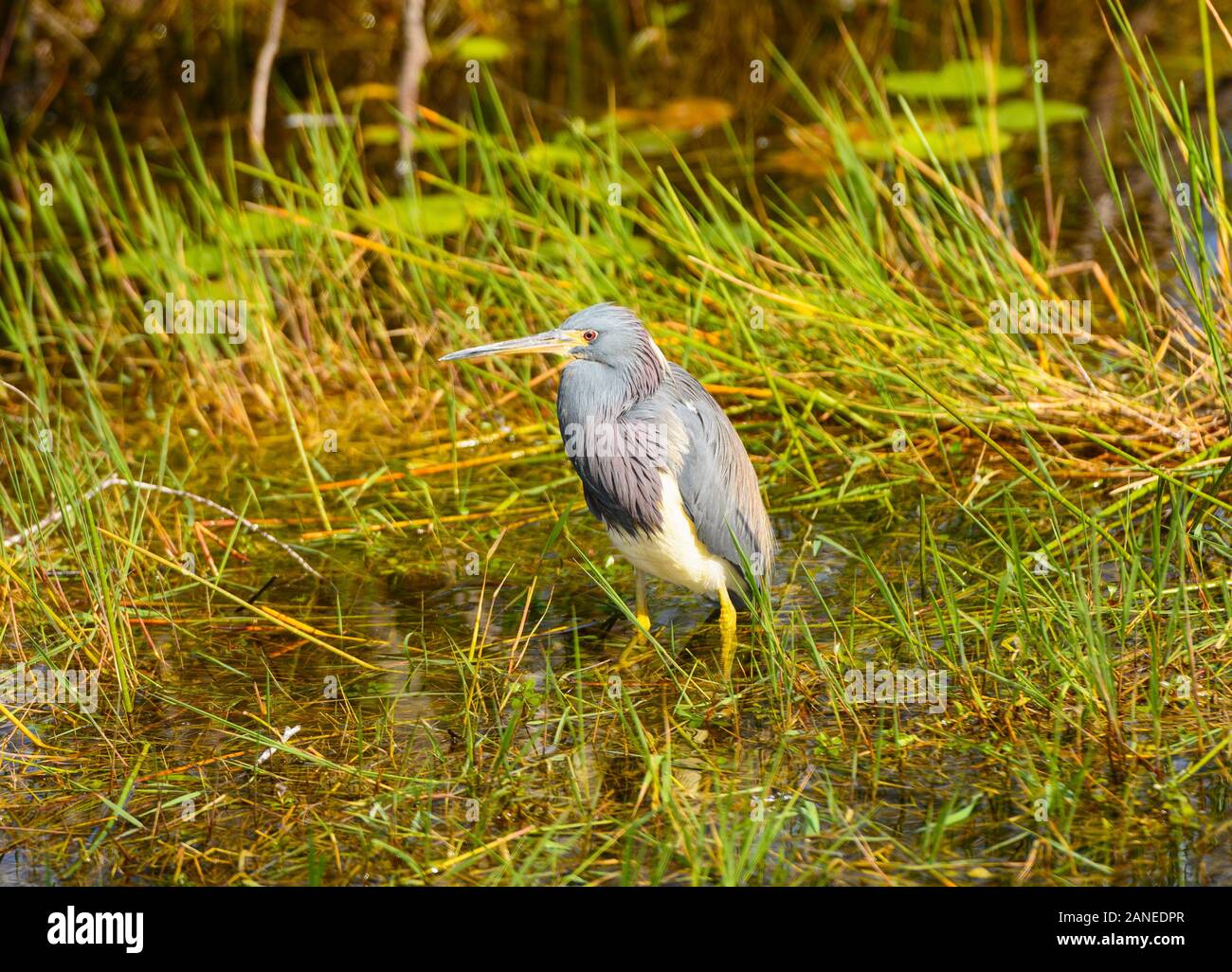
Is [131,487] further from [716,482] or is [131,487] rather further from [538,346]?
[716,482]

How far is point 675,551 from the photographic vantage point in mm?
4164

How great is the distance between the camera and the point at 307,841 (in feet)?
11.2

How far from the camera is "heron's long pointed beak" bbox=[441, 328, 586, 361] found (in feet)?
13.2

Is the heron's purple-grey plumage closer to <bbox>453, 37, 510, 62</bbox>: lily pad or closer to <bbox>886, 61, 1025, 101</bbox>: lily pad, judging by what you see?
<bbox>886, 61, 1025, 101</bbox>: lily pad

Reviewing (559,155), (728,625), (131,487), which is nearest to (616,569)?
(728,625)

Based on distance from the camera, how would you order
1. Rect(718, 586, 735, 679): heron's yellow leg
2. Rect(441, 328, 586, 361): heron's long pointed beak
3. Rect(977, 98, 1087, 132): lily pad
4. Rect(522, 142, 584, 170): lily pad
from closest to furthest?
Rect(441, 328, 586, 361): heron's long pointed beak < Rect(718, 586, 735, 679): heron's yellow leg < Rect(522, 142, 584, 170): lily pad < Rect(977, 98, 1087, 132): lily pad

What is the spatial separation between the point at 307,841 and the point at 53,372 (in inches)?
172

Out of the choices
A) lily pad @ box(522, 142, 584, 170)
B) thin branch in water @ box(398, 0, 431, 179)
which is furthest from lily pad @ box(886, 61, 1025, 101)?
thin branch in water @ box(398, 0, 431, 179)

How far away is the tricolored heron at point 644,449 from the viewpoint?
4.12 metres

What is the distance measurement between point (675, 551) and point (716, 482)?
0.72ft

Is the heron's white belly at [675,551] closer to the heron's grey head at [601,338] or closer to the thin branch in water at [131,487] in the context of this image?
the heron's grey head at [601,338]

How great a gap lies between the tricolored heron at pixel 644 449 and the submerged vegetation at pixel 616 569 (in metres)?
0.30

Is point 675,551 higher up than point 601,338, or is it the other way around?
point 601,338

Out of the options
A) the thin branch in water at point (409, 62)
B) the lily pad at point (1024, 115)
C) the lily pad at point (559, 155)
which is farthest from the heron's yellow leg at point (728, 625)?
the lily pad at point (1024, 115)
